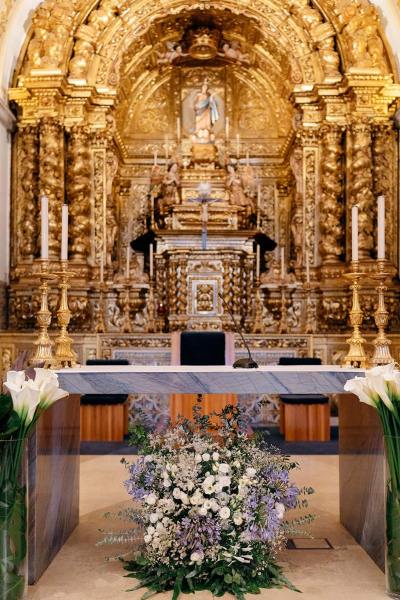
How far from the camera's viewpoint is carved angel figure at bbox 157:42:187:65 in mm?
11641

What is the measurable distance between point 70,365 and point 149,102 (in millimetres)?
9140

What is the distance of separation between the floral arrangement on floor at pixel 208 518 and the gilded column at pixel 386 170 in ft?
24.3

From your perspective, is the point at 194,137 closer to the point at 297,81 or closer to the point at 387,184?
the point at 297,81

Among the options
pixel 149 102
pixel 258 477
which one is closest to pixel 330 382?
pixel 258 477

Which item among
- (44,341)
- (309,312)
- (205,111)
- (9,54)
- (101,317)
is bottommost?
(44,341)

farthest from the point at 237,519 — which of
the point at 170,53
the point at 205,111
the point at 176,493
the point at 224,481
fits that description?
the point at 170,53

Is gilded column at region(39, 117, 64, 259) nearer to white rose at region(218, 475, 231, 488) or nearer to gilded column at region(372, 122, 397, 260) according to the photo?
gilded column at region(372, 122, 397, 260)

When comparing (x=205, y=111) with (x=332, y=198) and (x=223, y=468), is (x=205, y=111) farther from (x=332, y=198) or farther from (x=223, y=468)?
(x=223, y=468)

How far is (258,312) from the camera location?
9.88 metres

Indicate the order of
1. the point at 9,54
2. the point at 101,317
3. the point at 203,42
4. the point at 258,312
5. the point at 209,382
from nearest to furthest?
1. the point at 209,382
2. the point at 101,317
3. the point at 258,312
4. the point at 9,54
5. the point at 203,42

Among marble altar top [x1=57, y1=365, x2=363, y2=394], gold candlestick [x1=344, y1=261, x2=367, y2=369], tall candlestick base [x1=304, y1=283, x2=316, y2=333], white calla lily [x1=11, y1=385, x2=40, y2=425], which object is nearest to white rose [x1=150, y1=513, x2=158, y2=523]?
marble altar top [x1=57, y1=365, x2=363, y2=394]

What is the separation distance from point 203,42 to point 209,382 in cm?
938

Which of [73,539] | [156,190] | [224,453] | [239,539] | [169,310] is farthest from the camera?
[156,190]

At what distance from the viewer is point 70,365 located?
3990 mm
